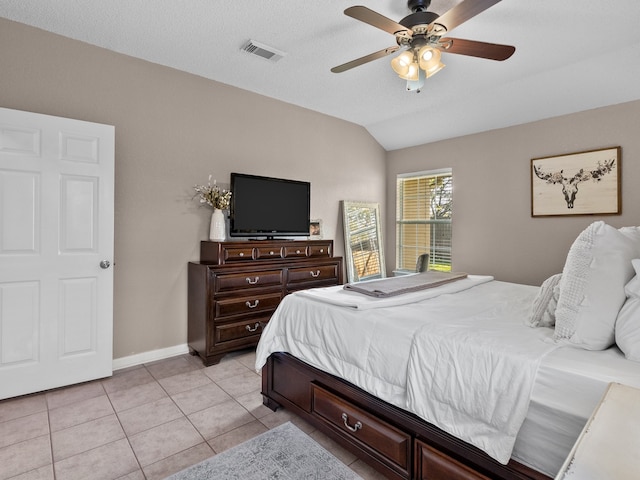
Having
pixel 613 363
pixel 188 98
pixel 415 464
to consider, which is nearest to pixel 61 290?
pixel 188 98

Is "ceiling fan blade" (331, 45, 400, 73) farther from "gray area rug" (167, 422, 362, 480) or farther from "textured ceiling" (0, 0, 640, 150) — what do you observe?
"gray area rug" (167, 422, 362, 480)

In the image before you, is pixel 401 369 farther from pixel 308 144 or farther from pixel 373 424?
pixel 308 144

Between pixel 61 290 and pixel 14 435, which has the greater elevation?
pixel 61 290

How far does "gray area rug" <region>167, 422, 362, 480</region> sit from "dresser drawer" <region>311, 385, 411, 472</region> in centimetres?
17

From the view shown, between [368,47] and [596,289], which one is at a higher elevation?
[368,47]

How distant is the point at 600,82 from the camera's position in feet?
10.9

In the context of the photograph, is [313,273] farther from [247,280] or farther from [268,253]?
[247,280]

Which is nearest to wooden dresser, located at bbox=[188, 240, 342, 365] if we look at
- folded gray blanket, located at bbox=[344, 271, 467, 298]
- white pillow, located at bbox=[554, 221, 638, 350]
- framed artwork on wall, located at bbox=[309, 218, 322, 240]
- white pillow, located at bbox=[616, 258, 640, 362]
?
framed artwork on wall, located at bbox=[309, 218, 322, 240]

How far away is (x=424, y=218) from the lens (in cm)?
528

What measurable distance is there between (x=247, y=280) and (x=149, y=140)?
164 centimetres

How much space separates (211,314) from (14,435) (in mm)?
1488

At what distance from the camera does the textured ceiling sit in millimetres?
2480

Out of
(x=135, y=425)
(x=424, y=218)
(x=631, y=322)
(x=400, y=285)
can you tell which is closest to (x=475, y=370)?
(x=631, y=322)

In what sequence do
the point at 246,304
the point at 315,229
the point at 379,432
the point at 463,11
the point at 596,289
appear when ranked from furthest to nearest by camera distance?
the point at 315,229
the point at 246,304
the point at 463,11
the point at 379,432
the point at 596,289
